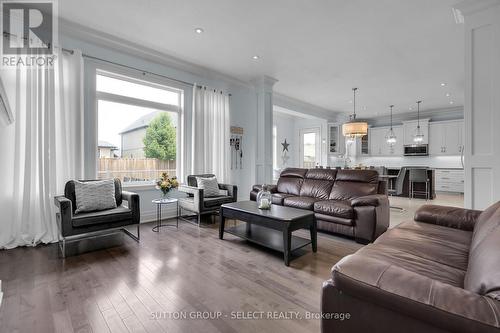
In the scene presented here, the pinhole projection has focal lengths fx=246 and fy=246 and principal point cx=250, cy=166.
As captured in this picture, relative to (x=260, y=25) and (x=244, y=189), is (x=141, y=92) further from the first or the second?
(x=244, y=189)

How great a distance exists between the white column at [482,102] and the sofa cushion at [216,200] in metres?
3.22

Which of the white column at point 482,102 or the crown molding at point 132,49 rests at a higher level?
the crown molding at point 132,49

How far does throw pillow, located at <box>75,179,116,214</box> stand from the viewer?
3012mm

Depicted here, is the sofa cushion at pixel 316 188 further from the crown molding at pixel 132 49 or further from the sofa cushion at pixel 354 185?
the crown molding at pixel 132 49

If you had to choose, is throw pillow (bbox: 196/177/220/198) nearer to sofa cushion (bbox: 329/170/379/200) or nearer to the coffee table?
the coffee table

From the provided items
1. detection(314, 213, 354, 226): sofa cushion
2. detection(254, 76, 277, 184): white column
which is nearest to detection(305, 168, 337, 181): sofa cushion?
detection(314, 213, 354, 226): sofa cushion

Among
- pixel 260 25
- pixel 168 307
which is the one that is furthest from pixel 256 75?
pixel 168 307

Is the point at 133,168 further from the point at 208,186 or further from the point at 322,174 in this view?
the point at 322,174

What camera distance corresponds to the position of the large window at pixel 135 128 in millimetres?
3900

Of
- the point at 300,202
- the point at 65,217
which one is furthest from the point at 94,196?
the point at 300,202

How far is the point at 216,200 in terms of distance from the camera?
4.14 meters

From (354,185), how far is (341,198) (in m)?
0.30

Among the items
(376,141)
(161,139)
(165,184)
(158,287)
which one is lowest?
Result: (158,287)

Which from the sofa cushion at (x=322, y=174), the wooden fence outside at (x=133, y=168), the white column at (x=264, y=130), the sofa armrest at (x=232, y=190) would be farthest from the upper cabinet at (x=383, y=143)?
the wooden fence outside at (x=133, y=168)
